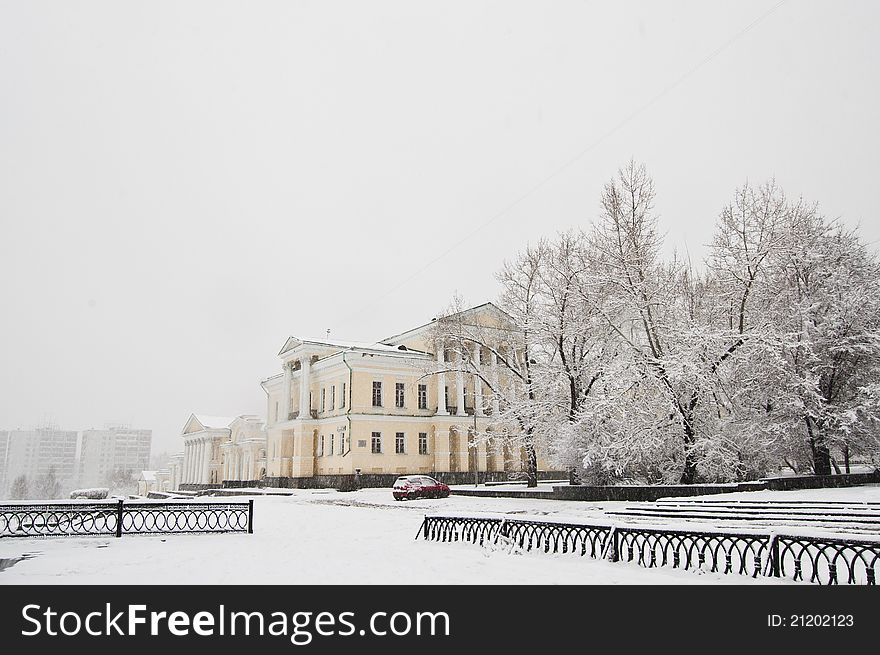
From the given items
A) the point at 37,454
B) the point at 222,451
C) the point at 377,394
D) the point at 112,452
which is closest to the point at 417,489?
the point at 377,394

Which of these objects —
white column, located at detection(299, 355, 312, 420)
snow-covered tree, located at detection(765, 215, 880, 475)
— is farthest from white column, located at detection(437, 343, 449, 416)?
snow-covered tree, located at detection(765, 215, 880, 475)

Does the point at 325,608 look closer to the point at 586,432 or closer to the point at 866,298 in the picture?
the point at 586,432

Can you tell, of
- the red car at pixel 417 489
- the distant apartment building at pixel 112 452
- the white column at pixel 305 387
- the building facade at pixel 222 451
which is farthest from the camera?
the distant apartment building at pixel 112 452

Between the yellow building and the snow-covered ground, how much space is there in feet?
95.0

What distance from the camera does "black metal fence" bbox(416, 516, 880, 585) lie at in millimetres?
9016

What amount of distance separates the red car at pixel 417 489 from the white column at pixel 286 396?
71.2 ft

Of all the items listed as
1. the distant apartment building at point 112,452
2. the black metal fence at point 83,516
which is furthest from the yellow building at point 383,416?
the distant apartment building at point 112,452

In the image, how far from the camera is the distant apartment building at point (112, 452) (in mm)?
96688

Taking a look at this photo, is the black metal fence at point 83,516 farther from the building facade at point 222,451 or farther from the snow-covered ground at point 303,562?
the building facade at point 222,451

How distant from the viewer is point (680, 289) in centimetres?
3138

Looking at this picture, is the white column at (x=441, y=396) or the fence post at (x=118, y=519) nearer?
the fence post at (x=118, y=519)

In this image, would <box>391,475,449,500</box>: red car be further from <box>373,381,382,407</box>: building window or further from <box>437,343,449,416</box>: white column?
<box>437,343,449,416</box>: white column

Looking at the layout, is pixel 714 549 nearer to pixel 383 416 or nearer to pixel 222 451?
pixel 383 416

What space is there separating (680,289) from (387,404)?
24.9 m
